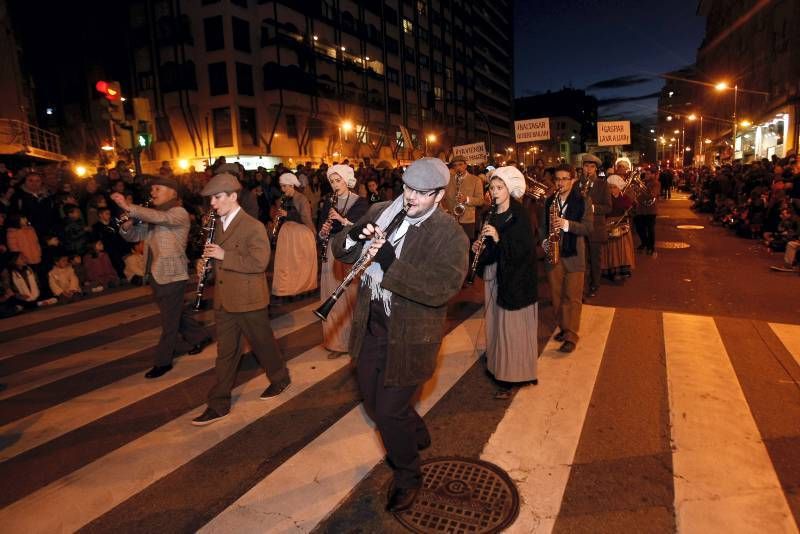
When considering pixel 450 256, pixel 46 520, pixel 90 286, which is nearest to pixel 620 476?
pixel 450 256

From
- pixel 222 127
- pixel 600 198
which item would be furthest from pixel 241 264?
pixel 222 127

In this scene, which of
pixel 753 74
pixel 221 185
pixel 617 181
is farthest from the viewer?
pixel 753 74

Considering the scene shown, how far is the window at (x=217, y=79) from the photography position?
3195 centimetres

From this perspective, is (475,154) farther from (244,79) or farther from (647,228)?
(244,79)

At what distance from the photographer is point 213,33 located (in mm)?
31844

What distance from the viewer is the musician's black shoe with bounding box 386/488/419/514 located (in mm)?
3066

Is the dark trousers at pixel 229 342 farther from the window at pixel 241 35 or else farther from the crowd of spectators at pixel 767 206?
the window at pixel 241 35

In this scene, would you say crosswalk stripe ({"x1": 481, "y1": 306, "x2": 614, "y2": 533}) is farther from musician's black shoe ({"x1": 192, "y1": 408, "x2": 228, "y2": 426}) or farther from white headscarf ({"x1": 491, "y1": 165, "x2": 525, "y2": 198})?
musician's black shoe ({"x1": 192, "y1": 408, "x2": 228, "y2": 426})

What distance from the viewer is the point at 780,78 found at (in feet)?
91.6

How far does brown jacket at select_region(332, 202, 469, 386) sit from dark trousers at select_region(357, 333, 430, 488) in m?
0.12

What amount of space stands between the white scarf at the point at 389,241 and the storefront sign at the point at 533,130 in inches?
445

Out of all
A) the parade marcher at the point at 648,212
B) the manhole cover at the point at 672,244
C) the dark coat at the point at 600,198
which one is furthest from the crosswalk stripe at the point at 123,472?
the manhole cover at the point at 672,244

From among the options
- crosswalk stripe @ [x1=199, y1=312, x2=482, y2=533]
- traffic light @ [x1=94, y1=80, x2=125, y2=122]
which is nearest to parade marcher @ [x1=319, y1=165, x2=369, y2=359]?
crosswalk stripe @ [x1=199, y1=312, x2=482, y2=533]

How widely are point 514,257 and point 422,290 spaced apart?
5.80ft
